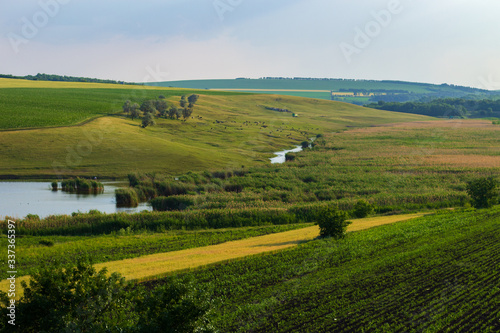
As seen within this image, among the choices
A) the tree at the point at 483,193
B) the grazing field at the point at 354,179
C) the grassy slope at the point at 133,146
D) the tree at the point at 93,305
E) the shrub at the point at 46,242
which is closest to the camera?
the tree at the point at 93,305

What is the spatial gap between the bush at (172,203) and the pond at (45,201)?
3.68ft

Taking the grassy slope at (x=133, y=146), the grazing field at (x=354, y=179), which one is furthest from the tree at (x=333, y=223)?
the grassy slope at (x=133, y=146)

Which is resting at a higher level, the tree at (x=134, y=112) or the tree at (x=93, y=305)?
the tree at (x=134, y=112)

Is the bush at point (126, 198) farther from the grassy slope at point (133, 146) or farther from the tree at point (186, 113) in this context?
the tree at point (186, 113)

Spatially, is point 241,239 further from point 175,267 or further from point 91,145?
point 91,145

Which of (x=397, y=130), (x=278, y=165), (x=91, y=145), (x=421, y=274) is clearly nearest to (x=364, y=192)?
(x=278, y=165)

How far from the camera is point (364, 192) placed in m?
63.8

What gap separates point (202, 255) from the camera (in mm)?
33344

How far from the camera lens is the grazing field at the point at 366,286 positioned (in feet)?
65.0

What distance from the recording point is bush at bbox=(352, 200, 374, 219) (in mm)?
51875

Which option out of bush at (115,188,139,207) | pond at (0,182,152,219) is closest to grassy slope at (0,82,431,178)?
pond at (0,182,152,219)

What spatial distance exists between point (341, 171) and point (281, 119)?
A: 86488 millimetres

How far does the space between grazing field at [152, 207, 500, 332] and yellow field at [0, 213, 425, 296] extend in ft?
5.31

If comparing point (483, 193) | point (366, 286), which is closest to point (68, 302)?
point (366, 286)
